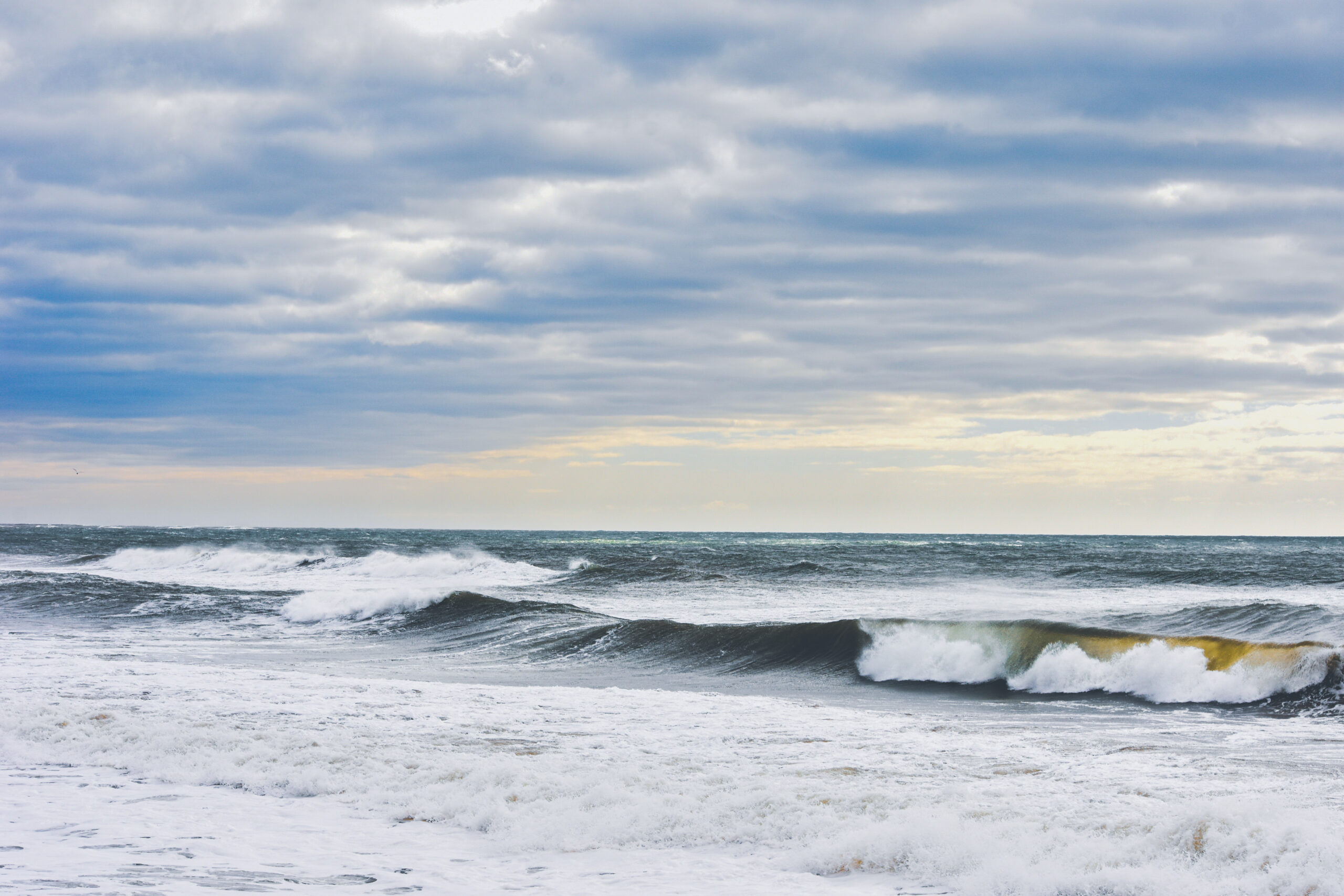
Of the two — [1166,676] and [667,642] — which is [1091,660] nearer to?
[1166,676]

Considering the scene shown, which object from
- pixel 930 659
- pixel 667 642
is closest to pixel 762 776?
pixel 930 659

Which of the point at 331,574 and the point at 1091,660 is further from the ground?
the point at 1091,660

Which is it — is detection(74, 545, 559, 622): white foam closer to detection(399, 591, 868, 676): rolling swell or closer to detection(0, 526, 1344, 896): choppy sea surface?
detection(0, 526, 1344, 896): choppy sea surface

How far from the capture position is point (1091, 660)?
1445 cm

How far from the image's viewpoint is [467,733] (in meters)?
9.80

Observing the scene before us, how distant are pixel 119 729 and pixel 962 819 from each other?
306 inches

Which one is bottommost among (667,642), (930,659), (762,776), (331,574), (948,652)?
(331,574)

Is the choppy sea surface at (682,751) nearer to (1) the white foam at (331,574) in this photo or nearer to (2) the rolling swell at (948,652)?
(2) the rolling swell at (948,652)

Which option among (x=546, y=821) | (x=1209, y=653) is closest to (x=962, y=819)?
(x=546, y=821)

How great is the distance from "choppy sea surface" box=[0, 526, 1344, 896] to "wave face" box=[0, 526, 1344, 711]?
0.35 feet

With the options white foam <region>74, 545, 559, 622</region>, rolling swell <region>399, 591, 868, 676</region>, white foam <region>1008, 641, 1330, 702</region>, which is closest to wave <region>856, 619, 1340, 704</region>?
white foam <region>1008, 641, 1330, 702</region>

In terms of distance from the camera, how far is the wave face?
1421 centimetres

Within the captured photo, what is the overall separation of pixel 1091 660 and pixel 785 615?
9205 mm

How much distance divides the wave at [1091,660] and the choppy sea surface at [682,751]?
6cm
